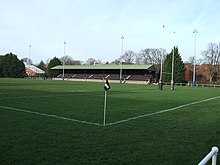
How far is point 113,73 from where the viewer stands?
84.9 meters

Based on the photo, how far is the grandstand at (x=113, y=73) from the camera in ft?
253

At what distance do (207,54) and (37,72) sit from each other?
82.6 meters

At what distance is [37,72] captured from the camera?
5128 inches

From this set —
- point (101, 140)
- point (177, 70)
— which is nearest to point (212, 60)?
point (177, 70)

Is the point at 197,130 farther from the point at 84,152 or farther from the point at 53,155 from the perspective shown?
the point at 53,155

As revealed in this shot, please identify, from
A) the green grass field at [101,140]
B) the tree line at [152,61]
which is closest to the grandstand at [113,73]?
the tree line at [152,61]

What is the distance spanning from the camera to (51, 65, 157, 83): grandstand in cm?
7719

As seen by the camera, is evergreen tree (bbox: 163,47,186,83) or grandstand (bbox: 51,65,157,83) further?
grandstand (bbox: 51,65,157,83)

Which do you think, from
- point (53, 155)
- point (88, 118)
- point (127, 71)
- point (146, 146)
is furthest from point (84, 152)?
point (127, 71)

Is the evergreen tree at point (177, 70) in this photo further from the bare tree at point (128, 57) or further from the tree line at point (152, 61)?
the bare tree at point (128, 57)

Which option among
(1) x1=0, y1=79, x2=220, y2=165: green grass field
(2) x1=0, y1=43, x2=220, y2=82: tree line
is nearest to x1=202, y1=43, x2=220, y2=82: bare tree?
(2) x1=0, y1=43, x2=220, y2=82: tree line

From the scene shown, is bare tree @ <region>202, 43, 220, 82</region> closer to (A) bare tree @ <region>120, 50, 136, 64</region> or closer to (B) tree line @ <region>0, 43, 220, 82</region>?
(B) tree line @ <region>0, 43, 220, 82</region>

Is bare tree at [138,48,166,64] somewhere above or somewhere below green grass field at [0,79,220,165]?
above

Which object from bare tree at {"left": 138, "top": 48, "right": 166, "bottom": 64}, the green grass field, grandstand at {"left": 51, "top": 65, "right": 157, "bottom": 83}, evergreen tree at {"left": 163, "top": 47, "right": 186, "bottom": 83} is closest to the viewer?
the green grass field
